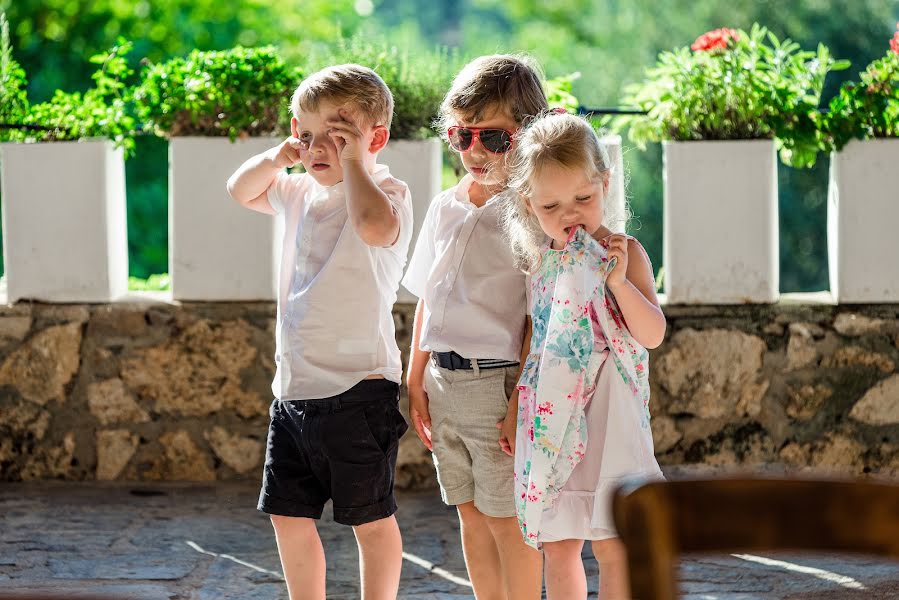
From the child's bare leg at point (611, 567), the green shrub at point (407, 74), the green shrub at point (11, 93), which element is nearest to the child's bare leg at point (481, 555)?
the child's bare leg at point (611, 567)

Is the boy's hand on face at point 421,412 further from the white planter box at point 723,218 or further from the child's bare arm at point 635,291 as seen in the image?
the white planter box at point 723,218

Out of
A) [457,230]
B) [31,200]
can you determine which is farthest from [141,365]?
[457,230]

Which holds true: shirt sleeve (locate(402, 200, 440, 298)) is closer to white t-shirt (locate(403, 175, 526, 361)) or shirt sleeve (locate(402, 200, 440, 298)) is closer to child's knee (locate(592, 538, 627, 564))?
white t-shirt (locate(403, 175, 526, 361))

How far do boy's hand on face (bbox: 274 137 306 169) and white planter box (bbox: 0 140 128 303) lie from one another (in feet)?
4.64

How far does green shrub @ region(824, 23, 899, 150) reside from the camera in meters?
3.49

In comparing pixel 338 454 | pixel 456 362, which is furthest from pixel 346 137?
pixel 338 454

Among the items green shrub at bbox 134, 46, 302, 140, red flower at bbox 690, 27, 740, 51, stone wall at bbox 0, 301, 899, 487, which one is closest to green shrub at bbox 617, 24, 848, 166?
red flower at bbox 690, 27, 740, 51

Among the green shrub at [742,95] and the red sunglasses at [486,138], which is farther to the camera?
the green shrub at [742,95]

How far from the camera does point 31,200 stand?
3.68m

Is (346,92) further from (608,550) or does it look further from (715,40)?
(715,40)

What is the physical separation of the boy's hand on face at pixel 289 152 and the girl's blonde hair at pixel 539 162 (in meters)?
0.44

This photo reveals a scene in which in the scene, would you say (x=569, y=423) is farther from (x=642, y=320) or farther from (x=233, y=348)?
(x=233, y=348)

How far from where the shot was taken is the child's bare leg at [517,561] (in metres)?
2.34

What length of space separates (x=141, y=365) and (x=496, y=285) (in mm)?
1716
